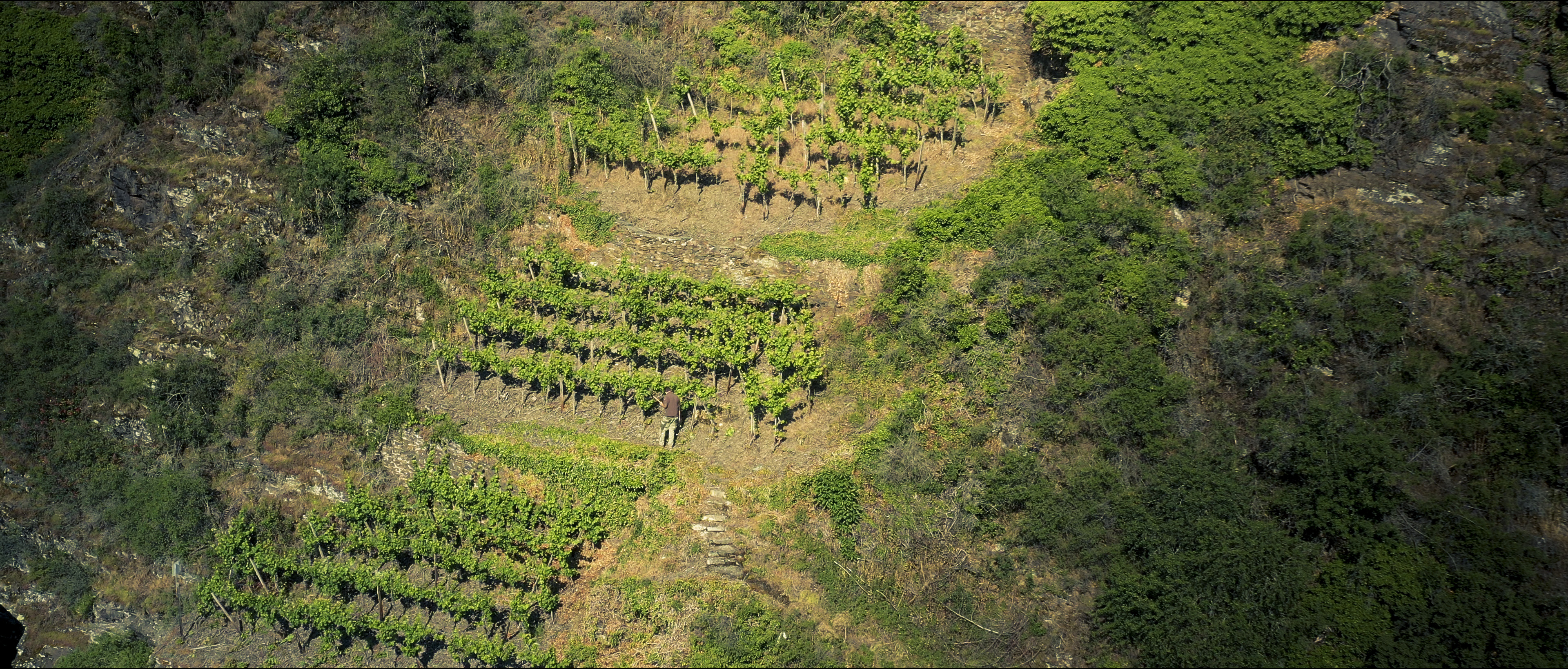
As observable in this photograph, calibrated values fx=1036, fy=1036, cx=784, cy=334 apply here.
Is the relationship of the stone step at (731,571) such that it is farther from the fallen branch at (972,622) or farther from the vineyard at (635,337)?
the fallen branch at (972,622)

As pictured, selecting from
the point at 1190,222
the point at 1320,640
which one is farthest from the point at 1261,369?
the point at 1320,640

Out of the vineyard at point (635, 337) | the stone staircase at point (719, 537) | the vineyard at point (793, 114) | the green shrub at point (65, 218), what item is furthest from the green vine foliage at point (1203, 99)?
the green shrub at point (65, 218)

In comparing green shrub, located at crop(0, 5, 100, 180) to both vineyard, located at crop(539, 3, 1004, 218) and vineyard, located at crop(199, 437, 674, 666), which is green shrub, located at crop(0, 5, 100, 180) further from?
vineyard, located at crop(199, 437, 674, 666)

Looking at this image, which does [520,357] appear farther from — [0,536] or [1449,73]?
[1449,73]

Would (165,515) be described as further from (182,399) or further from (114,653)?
(114,653)

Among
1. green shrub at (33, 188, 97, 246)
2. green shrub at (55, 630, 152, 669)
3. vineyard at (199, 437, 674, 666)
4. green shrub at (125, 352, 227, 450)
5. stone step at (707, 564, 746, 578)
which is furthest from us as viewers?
green shrub at (33, 188, 97, 246)

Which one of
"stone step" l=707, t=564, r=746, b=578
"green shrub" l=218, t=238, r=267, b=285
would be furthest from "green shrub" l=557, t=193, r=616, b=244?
"stone step" l=707, t=564, r=746, b=578
